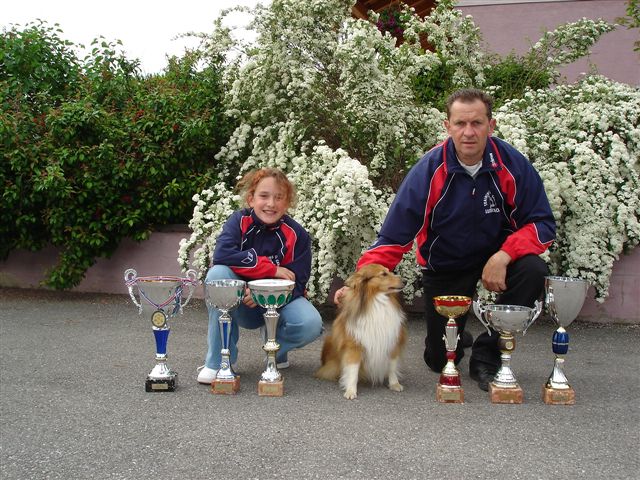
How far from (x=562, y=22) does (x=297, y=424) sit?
9232mm

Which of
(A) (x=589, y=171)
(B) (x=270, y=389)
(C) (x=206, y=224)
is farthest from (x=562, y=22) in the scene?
(B) (x=270, y=389)

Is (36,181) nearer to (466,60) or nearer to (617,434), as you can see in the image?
(466,60)

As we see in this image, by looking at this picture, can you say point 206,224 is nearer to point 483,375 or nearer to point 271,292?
point 271,292

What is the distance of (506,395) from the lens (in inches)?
126

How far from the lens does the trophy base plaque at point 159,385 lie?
133 inches

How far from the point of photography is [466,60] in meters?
6.48

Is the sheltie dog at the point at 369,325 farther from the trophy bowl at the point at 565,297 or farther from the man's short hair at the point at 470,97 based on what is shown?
the man's short hair at the point at 470,97

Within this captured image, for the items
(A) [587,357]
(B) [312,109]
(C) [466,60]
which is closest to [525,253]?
(A) [587,357]

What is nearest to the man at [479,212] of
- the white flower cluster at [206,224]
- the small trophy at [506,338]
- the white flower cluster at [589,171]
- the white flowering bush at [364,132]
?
the small trophy at [506,338]

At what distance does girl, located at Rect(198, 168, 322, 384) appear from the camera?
141 inches

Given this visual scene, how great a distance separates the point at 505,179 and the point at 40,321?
4.04 metres

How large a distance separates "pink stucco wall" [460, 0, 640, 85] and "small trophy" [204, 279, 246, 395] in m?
7.83

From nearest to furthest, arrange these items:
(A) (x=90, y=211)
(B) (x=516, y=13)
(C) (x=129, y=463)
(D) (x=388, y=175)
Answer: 1. (C) (x=129, y=463)
2. (D) (x=388, y=175)
3. (A) (x=90, y=211)
4. (B) (x=516, y=13)

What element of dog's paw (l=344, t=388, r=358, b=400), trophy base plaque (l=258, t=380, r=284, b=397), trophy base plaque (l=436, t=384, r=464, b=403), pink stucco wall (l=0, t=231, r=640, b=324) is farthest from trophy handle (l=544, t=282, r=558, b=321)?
pink stucco wall (l=0, t=231, r=640, b=324)
